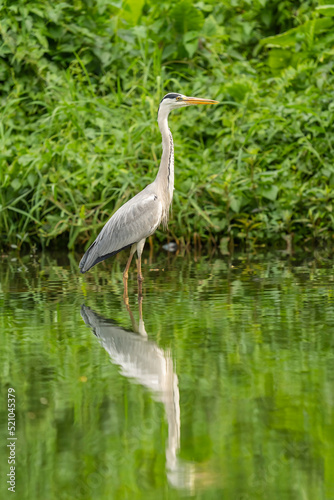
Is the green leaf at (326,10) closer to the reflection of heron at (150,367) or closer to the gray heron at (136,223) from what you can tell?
the gray heron at (136,223)

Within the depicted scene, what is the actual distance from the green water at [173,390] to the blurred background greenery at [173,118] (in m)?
3.03

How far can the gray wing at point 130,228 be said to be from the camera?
335 inches

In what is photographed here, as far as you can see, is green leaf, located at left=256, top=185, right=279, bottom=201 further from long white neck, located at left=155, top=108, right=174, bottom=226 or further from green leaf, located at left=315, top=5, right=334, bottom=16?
green leaf, located at left=315, top=5, right=334, bottom=16

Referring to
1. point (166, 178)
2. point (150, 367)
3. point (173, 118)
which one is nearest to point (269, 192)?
point (173, 118)

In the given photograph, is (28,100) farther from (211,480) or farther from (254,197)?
(211,480)

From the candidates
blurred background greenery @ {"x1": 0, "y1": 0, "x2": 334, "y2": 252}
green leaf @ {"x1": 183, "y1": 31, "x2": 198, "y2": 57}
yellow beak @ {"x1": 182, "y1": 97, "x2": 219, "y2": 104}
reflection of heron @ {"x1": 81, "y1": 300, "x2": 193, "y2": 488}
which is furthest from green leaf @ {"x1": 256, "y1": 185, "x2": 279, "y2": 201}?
reflection of heron @ {"x1": 81, "y1": 300, "x2": 193, "y2": 488}

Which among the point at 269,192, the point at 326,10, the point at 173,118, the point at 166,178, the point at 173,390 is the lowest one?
the point at 269,192

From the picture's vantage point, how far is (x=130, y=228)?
8.52 metres

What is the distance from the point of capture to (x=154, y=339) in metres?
5.97

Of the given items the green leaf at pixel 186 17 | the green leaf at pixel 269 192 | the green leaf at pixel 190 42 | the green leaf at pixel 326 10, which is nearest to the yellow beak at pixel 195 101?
the green leaf at pixel 269 192

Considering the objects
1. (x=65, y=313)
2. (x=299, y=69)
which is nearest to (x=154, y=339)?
(x=65, y=313)

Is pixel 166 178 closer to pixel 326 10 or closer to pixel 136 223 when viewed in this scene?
pixel 136 223

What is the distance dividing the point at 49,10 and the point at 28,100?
4.66 ft

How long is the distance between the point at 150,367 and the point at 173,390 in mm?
527
